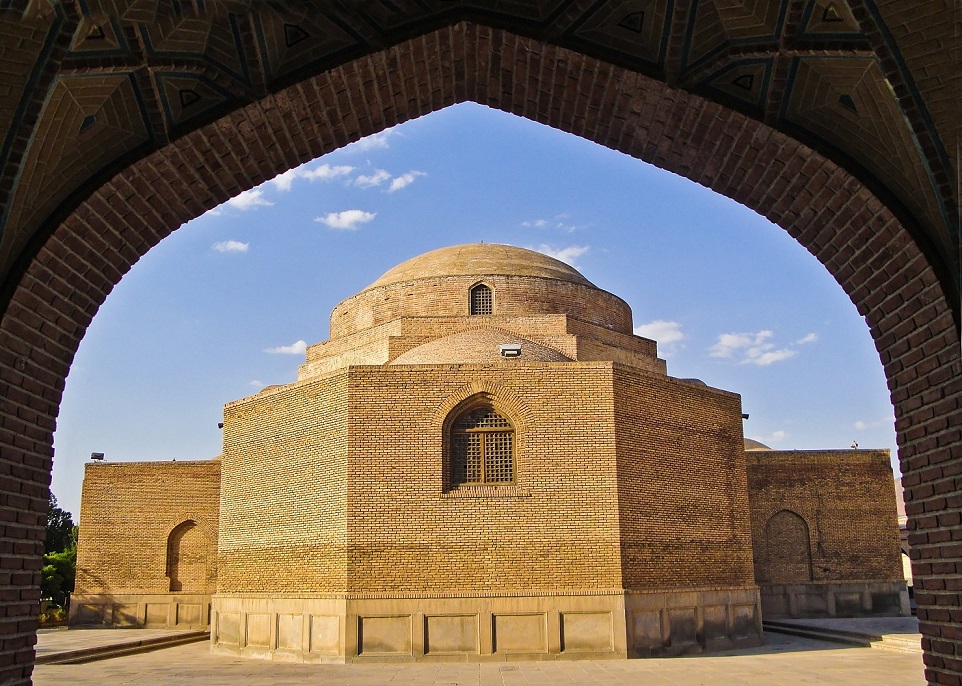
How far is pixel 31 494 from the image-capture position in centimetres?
424

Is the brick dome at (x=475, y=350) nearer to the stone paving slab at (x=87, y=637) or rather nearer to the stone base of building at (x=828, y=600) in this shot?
the stone paving slab at (x=87, y=637)

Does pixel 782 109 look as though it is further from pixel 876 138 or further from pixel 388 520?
pixel 388 520

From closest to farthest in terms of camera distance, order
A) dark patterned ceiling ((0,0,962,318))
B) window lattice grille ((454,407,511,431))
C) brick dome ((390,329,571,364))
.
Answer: dark patterned ceiling ((0,0,962,318)), window lattice grille ((454,407,511,431)), brick dome ((390,329,571,364))

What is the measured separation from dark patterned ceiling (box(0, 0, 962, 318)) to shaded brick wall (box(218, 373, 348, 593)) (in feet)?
36.2

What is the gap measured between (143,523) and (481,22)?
21158 mm

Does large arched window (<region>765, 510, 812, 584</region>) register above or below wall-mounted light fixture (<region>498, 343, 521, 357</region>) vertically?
below

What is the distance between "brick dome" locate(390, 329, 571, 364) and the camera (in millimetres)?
17170

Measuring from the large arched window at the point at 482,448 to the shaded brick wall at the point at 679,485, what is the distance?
1.98 metres

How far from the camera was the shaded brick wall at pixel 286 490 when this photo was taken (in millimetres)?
14984

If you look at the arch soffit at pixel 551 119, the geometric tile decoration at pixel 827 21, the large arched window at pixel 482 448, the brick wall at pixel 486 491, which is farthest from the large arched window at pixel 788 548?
the geometric tile decoration at pixel 827 21

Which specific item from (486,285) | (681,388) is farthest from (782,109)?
(486,285)

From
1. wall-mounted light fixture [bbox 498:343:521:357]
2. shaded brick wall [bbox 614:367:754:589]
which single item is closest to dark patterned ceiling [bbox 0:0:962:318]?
shaded brick wall [bbox 614:367:754:589]

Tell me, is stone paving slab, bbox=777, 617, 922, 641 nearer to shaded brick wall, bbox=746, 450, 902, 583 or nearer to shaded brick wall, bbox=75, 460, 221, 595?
shaded brick wall, bbox=746, 450, 902, 583

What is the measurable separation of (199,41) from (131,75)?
0.38 m
